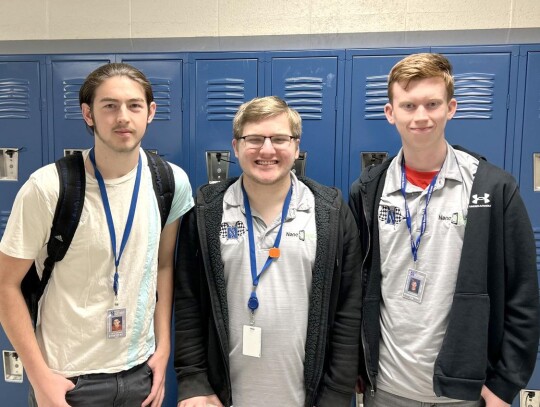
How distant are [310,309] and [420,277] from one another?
0.42 metres

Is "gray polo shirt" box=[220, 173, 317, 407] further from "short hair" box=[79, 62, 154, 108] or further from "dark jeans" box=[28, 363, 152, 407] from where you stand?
"short hair" box=[79, 62, 154, 108]

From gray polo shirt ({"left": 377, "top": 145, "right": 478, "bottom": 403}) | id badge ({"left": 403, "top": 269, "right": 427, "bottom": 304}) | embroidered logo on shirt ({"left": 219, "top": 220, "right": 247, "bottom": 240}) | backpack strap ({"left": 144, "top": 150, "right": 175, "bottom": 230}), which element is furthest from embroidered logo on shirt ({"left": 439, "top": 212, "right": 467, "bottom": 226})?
backpack strap ({"left": 144, "top": 150, "right": 175, "bottom": 230})

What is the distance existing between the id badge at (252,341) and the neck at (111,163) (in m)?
0.76

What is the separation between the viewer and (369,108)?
7.90 ft

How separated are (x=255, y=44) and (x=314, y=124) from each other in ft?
3.62

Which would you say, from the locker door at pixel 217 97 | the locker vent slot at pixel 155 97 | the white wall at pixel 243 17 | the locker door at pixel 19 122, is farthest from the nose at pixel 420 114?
the locker door at pixel 19 122

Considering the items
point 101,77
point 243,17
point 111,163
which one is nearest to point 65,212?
point 111,163

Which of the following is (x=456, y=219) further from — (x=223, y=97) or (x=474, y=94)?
(x=223, y=97)

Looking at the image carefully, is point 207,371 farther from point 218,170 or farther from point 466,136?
point 466,136

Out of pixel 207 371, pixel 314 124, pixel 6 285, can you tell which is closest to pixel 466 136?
pixel 314 124

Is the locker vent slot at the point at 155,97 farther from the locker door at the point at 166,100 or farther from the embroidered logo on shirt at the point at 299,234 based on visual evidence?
the embroidered logo on shirt at the point at 299,234

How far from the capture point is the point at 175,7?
3.23 m

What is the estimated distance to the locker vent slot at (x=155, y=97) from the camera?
2.54 meters

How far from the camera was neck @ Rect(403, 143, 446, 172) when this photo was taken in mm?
1581
